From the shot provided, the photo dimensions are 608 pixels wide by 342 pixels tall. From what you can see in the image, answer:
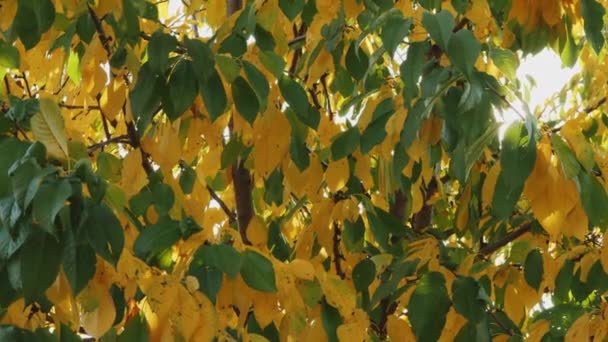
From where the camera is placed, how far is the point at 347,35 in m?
2.26

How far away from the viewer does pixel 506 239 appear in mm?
2721

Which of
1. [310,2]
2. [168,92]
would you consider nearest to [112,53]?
[168,92]

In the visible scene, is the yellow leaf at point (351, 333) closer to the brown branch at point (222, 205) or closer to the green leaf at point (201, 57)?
the green leaf at point (201, 57)

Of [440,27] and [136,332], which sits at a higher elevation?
[440,27]

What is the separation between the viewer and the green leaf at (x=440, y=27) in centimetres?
163

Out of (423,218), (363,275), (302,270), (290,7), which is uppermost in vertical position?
(290,7)

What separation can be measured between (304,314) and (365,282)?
40 cm

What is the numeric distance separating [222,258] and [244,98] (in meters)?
0.32

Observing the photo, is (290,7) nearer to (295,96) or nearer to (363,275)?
(295,96)

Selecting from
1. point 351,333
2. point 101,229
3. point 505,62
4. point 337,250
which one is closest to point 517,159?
point 505,62

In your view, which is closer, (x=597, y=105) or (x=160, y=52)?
(x=160, y=52)

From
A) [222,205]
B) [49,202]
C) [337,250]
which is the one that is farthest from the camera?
[222,205]

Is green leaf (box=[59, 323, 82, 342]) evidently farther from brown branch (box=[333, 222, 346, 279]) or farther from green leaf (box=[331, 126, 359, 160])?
brown branch (box=[333, 222, 346, 279])

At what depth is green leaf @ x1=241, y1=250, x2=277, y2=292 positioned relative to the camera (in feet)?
5.41
